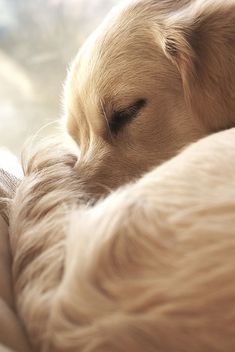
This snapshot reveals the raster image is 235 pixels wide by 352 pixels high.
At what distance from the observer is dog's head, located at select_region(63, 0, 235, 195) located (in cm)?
116

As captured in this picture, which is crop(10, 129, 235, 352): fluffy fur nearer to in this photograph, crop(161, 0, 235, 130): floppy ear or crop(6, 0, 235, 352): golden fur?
crop(6, 0, 235, 352): golden fur

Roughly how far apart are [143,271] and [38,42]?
2381 mm

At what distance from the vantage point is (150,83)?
48.8 inches

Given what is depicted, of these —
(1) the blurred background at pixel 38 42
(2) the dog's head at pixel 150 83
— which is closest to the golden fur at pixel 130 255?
(2) the dog's head at pixel 150 83

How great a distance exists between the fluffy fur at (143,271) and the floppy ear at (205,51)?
1.53 feet

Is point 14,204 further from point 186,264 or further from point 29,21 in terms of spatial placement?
point 29,21

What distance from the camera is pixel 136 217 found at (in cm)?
61

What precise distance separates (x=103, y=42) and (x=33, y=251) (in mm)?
706

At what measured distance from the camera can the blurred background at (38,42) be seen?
2.73 meters

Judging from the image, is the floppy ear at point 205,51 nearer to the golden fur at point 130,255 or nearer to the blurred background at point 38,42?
the golden fur at point 130,255

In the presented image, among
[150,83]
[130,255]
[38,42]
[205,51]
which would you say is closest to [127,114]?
[150,83]

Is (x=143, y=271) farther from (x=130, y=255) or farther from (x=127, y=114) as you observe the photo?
(x=127, y=114)

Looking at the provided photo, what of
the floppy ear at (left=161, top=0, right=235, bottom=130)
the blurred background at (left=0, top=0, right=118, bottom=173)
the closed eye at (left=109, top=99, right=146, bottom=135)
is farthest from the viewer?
the blurred background at (left=0, top=0, right=118, bottom=173)

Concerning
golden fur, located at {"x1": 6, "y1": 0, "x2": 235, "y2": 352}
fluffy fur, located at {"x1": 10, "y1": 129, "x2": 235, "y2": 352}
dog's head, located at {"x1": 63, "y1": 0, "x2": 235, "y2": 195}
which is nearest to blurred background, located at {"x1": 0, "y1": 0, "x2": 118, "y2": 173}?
dog's head, located at {"x1": 63, "y1": 0, "x2": 235, "y2": 195}
